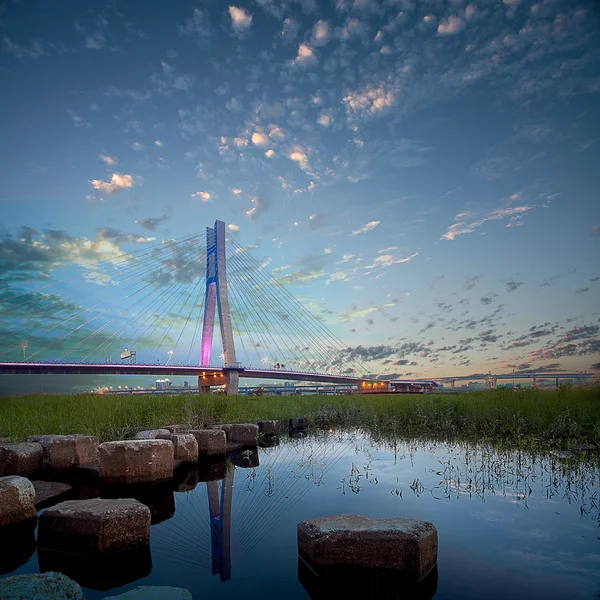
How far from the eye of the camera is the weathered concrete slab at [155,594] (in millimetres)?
2566

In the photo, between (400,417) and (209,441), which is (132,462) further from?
(400,417)

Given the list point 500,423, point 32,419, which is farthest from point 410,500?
point 32,419

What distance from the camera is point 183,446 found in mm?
6941

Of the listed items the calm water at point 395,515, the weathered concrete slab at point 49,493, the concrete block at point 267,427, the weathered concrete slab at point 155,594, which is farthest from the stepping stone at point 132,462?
the concrete block at point 267,427

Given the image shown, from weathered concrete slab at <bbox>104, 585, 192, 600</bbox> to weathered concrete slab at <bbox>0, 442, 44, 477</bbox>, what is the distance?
4227 millimetres

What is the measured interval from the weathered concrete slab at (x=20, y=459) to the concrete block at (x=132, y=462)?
1298 mm

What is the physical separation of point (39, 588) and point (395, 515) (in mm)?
3341

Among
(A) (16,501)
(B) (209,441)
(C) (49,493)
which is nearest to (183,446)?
(B) (209,441)

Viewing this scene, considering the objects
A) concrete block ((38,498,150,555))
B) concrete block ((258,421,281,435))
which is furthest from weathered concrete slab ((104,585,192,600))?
concrete block ((258,421,281,435))

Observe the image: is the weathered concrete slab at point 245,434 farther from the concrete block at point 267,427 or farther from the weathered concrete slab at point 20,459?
the weathered concrete slab at point 20,459

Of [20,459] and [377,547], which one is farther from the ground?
[20,459]

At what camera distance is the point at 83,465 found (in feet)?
21.4

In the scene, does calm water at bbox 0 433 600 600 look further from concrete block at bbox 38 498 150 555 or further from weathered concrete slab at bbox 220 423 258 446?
weathered concrete slab at bbox 220 423 258 446

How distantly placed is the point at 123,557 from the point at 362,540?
1.92m
